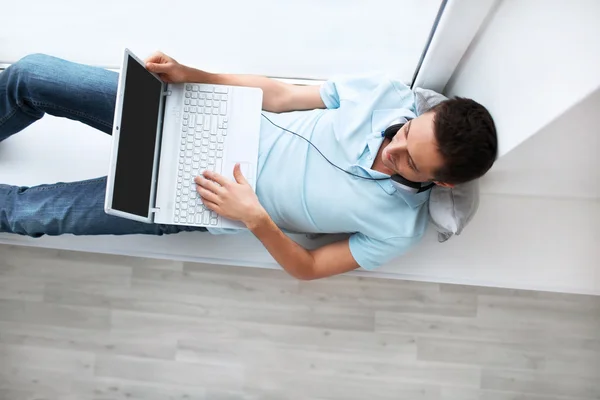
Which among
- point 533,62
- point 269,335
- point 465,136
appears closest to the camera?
point 533,62

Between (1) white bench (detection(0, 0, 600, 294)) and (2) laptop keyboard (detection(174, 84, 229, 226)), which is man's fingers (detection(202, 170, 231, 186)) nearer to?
(2) laptop keyboard (detection(174, 84, 229, 226))

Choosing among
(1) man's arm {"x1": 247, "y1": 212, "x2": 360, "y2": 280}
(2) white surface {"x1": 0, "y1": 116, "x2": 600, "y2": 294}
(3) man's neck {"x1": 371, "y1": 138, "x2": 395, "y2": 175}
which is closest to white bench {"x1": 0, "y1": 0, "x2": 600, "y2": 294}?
(2) white surface {"x1": 0, "y1": 116, "x2": 600, "y2": 294}

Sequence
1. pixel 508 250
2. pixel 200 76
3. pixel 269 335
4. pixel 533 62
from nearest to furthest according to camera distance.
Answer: pixel 533 62 < pixel 200 76 < pixel 508 250 < pixel 269 335

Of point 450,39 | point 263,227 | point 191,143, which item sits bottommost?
point 263,227

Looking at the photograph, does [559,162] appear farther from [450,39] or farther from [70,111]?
[70,111]

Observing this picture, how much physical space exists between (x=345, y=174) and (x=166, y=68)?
425 millimetres

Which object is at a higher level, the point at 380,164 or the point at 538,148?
the point at 538,148

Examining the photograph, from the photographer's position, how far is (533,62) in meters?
0.65

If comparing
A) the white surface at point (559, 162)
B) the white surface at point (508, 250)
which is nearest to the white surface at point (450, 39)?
the white surface at point (559, 162)

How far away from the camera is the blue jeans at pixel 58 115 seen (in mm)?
998

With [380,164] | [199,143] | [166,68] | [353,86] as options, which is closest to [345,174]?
[380,164]

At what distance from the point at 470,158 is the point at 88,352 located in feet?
3.89

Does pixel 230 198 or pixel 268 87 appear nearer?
pixel 230 198

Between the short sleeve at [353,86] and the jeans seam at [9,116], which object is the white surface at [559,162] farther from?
the jeans seam at [9,116]
